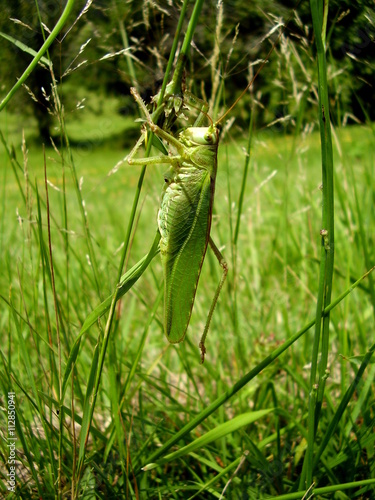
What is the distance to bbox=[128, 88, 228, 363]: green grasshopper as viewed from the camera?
75 centimetres

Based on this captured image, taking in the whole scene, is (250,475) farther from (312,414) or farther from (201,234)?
(201,234)

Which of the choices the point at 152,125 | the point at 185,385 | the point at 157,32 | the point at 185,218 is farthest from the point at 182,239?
the point at 157,32

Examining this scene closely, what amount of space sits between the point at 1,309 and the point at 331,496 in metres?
1.33

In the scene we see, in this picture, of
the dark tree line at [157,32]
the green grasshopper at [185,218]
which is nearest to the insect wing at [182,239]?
the green grasshopper at [185,218]

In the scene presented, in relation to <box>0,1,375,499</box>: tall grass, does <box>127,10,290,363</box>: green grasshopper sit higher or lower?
higher

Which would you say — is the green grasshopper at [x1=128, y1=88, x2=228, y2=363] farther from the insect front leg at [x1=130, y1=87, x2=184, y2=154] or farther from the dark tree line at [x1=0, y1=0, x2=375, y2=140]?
the dark tree line at [x1=0, y1=0, x2=375, y2=140]

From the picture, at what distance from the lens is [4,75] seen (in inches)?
36.7

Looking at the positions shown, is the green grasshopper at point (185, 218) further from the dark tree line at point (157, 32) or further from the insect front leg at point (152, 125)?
the dark tree line at point (157, 32)

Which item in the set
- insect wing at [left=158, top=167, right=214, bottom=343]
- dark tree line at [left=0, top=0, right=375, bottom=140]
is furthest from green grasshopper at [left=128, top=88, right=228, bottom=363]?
dark tree line at [left=0, top=0, right=375, bottom=140]

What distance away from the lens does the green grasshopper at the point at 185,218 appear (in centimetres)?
75

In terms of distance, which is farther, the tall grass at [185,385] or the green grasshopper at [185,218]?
the green grasshopper at [185,218]

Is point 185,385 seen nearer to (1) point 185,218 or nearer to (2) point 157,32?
(1) point 185,218

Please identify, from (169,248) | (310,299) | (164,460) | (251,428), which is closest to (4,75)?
(169,248)

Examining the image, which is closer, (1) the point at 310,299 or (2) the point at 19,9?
(2) the point at 19,9
